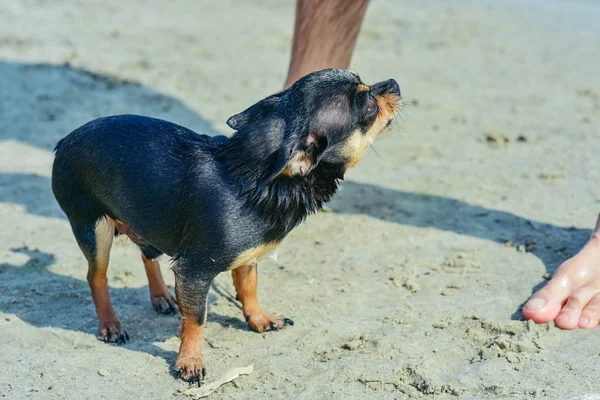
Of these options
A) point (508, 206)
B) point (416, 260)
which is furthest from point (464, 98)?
point (416, 260)

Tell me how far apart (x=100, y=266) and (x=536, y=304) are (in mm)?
2483

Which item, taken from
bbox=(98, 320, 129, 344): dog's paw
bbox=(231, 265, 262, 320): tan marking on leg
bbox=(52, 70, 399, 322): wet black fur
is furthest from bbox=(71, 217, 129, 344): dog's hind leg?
bbox=(231, 265, 262, 320): tan marking on leg

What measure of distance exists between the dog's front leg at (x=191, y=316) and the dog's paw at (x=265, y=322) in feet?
1.70

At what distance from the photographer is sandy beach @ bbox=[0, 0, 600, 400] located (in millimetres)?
4082

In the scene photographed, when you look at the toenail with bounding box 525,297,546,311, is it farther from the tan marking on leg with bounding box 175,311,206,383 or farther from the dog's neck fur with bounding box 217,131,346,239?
the tan marking on leg with bounding box 175,311,206,383

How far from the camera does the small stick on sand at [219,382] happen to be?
12.9 ft

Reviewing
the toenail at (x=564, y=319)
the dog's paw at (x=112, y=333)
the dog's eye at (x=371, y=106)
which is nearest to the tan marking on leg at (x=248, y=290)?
the dog's paw at (x=112, y=333)

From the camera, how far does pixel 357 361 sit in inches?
162

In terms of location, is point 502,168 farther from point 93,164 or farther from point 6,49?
point 6,49

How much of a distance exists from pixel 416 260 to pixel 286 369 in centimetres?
153

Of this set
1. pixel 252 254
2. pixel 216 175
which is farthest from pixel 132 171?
pixel 252 254

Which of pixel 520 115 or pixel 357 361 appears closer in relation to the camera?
pixel 357 361

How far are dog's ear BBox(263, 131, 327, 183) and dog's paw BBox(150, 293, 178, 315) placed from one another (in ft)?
4.54

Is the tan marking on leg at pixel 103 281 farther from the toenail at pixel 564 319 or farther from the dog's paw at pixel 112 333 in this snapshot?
the toenail at pixel 564 319
